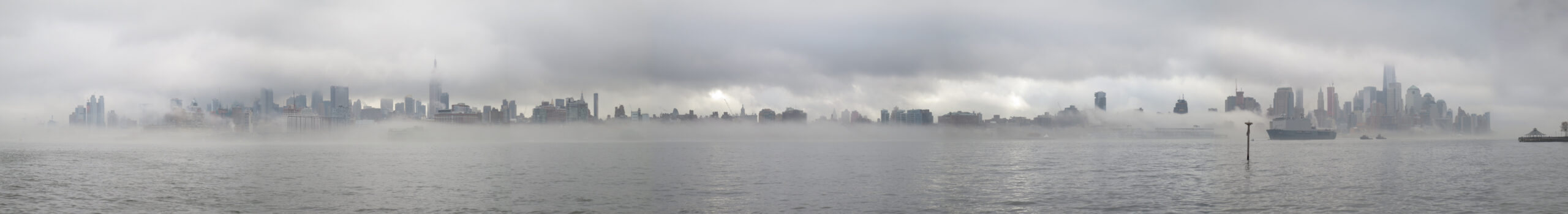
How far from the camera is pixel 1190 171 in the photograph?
9681 centimetres

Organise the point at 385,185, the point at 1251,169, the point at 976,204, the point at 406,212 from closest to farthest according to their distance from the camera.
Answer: the point at 406,212 < the point at 976,204 < the point at 385,185 < the point at 1251,169

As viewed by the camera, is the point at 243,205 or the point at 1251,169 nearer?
the point at 243,205

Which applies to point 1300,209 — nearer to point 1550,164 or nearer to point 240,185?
point 240,185

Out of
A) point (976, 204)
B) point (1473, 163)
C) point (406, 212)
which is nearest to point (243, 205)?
point (406, 212)

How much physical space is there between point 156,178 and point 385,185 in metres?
29.8

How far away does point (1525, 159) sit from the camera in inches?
5369

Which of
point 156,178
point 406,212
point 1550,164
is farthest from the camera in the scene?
point 1550,164

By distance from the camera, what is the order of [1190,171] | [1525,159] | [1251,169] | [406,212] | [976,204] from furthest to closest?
[1525,159]
[1251,169]
[1190,171]
[976,204]
[406,212]

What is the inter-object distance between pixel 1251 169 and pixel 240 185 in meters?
99.4

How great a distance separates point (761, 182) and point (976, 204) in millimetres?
25810

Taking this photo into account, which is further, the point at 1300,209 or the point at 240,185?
the point at 240,185

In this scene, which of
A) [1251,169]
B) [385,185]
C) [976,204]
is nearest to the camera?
[976,204]

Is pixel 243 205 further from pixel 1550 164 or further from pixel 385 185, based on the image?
pixel 1550 164

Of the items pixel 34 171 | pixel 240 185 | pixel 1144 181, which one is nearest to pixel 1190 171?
pixel 1144 181
